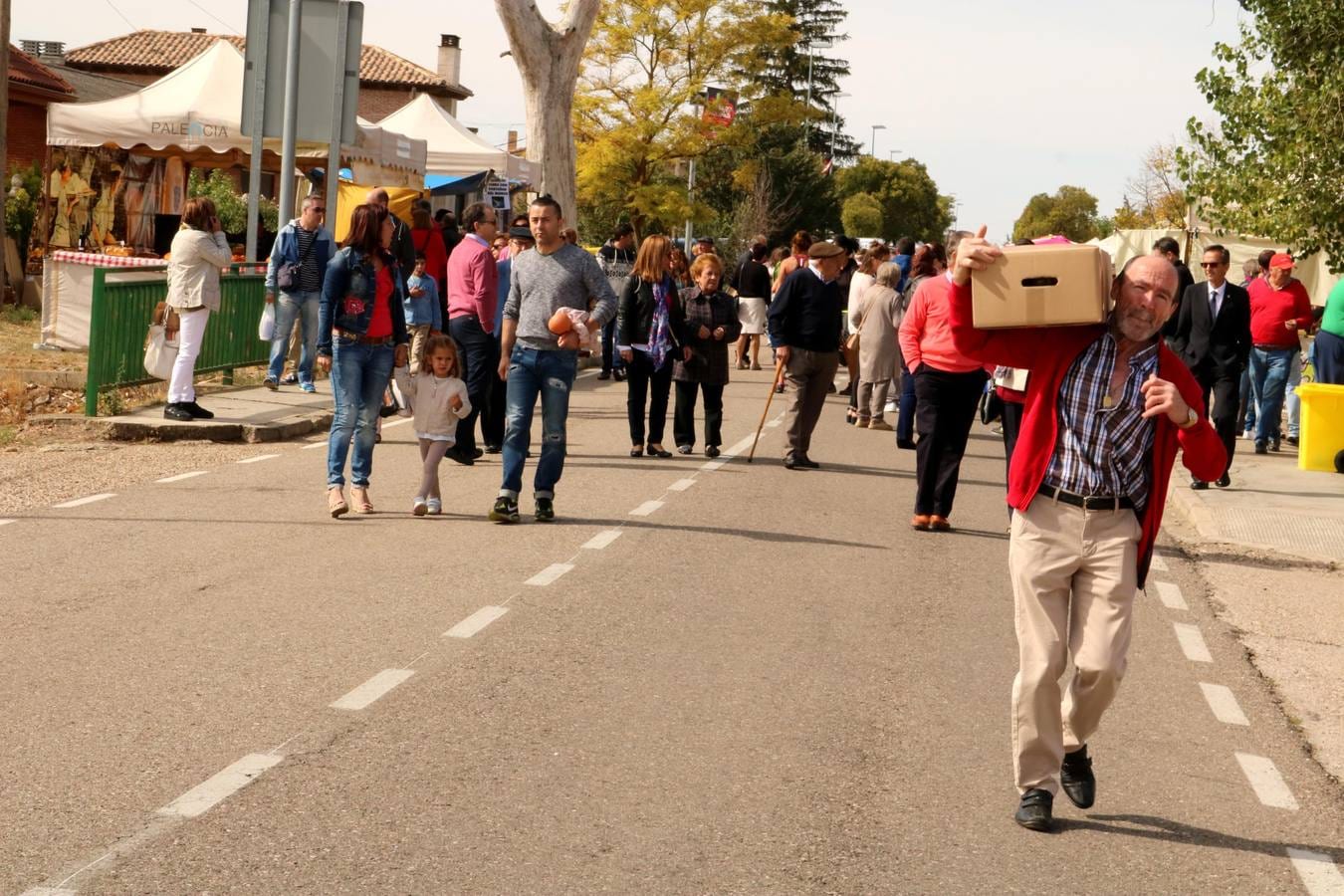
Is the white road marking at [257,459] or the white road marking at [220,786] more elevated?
the white road marking at [257,459]

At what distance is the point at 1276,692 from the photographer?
8188 millimetres

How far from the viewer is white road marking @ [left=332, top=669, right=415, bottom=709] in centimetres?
670

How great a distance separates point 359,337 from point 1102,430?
6646mm

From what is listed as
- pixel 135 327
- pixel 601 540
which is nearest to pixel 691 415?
pixel 135 327

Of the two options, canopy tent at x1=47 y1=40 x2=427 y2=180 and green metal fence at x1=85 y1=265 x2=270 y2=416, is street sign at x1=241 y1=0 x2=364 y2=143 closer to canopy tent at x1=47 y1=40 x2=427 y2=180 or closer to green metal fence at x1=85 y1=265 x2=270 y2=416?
green metal fence at x1=85 y1=265 x2=270 y2=416

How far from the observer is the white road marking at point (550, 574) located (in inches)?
370

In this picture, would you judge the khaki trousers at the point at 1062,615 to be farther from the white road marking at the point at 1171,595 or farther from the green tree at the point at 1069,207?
the green tree at the point at 1069,207

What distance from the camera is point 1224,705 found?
25.5ft

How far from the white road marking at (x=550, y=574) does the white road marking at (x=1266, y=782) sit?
12.3 feet

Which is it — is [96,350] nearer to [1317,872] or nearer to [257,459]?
[257,459]

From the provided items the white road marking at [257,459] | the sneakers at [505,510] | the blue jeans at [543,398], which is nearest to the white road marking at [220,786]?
the sneakers at [505,510]

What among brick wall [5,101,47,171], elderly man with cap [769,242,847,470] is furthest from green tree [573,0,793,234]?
elderly man with cap [769,242,847,470]

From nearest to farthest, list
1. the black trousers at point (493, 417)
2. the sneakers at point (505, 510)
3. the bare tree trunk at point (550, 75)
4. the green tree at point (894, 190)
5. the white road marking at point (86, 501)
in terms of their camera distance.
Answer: the sneakers at point (505, 510)
the white road marking at point (86, 501)
the black trousers at point (493, 417)
the bare tree trunk at point (550, 75)
the green tree at point (894, 190)

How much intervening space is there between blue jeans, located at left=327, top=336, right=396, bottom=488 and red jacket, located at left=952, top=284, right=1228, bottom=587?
6.29 metres
